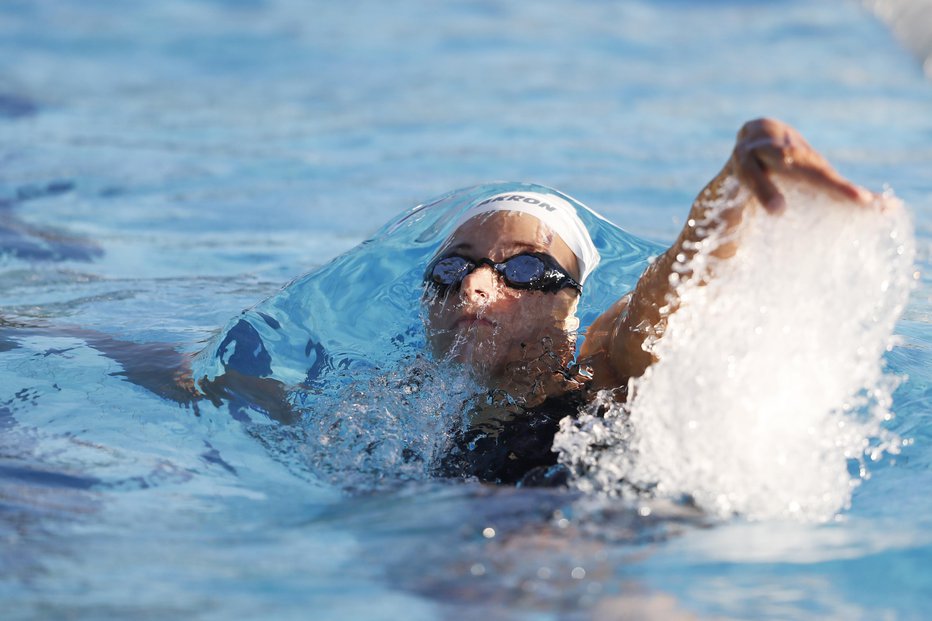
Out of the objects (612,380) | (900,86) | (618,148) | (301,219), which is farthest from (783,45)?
(612,380)

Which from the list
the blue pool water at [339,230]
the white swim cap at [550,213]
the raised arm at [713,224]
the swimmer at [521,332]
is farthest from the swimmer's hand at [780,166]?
the white swim cap at [550,213]

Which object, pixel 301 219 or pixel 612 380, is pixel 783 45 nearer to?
pixel 301 219

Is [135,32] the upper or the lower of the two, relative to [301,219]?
upper

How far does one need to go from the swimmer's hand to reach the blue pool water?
Result: 2.40 ft

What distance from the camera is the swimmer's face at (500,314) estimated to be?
3.18 metres

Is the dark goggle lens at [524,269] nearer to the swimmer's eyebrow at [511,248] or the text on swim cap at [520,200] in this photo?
the swimmer's eyebrow at [511,248]

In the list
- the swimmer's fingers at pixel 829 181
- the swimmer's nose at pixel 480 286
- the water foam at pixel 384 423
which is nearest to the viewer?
the swimmer's fingers at pixel 829 181

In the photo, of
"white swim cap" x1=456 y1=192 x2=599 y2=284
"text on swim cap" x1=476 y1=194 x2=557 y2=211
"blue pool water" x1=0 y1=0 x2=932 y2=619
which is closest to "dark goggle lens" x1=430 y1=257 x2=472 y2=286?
"white swim cap" x1=456 y1=192 x2=599 y2=284

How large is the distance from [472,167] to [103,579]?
535 centimetres

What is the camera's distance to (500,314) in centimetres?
320

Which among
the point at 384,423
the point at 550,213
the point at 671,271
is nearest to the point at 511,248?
the point at 550,213

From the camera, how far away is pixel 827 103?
347 inches

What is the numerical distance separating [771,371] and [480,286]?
3.21 feet

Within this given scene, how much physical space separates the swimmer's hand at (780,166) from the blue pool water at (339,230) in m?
0.73
